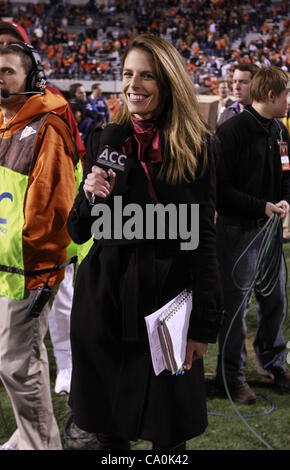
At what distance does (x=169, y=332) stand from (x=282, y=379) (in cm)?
200

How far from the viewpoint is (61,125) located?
2219mm

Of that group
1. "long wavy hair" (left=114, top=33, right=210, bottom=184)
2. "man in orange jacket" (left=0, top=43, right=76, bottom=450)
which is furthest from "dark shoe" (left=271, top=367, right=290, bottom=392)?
"long wavy hair" (left=114, top=33, right=210, bottom=184)

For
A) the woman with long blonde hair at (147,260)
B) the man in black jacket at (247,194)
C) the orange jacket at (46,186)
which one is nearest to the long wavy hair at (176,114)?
the woman with long blonde hair at (147,260)

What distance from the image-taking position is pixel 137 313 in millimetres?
1685

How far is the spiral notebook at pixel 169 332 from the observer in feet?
5.33

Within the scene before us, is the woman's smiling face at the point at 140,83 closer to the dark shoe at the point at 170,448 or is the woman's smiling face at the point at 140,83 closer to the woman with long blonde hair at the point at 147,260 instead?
the woman with long blonde hair at the point at 147,260

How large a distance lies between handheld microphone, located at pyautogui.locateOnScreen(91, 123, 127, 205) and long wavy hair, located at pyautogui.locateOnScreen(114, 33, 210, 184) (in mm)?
151

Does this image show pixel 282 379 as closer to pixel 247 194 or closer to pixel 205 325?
pixel 247 194

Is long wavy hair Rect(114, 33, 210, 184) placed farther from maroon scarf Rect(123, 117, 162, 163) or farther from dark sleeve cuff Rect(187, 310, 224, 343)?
dark sleeve cuff Rect(187, 310, 224, 343)

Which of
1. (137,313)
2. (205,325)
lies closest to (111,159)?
(137,313)

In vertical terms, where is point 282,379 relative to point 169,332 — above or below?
below

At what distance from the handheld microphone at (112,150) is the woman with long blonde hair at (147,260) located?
0.02 m
